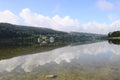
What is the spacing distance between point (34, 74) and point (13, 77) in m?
3.43

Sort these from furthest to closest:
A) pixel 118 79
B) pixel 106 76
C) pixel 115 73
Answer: pixel 115 73 → pixel 106 76 → pixel 118 79

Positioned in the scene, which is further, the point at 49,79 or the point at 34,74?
the point at 34,74

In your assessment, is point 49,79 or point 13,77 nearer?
point 49,79

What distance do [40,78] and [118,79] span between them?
1094cm

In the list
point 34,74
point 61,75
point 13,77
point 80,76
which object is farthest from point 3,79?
point 80,76

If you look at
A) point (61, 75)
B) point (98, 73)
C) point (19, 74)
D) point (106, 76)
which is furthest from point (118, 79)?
point (19, 74)

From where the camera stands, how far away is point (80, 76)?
33500mm

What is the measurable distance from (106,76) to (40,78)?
975cm

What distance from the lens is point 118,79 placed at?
31.0 metres

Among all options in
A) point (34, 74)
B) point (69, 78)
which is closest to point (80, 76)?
point (69, 78)

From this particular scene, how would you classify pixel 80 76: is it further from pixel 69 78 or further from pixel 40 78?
pixel 40 78

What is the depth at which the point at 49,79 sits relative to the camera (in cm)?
3117

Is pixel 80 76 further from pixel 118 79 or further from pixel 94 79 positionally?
pixel 118 79

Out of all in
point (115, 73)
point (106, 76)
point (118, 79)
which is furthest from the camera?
point (115, 73)
